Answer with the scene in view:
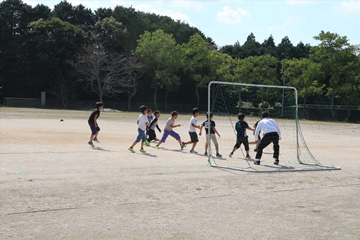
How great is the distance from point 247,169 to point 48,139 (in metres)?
9.26

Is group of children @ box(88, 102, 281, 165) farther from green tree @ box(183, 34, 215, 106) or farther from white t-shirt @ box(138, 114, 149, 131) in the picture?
green tree @ box(183, 34, 215, 106)

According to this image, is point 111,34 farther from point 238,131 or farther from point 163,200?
point 163,200

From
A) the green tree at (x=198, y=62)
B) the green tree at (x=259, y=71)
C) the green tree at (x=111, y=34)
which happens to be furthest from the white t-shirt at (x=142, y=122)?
the green tree at (x=111, y=34)

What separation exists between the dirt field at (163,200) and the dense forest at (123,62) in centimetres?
4137

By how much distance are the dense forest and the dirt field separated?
41.4 meters

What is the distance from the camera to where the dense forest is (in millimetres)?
52406

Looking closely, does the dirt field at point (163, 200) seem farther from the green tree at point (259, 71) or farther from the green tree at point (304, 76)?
the green tree at point (259, 71)

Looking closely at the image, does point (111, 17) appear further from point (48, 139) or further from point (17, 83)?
point (48, 139)

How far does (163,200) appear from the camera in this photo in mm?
7926

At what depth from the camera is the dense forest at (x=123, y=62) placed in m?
52.4

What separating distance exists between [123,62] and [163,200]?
163ft

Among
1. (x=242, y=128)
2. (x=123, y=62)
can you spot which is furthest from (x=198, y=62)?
(x=242, y=128)

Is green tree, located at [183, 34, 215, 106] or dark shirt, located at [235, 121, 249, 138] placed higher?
green tree, located at [183, 34, 215, 106]

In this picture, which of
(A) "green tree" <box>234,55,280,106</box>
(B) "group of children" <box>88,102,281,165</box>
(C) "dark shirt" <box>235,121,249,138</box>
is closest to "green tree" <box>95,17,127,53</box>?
(A) "green tree" <box>234,55,280,106</box>
